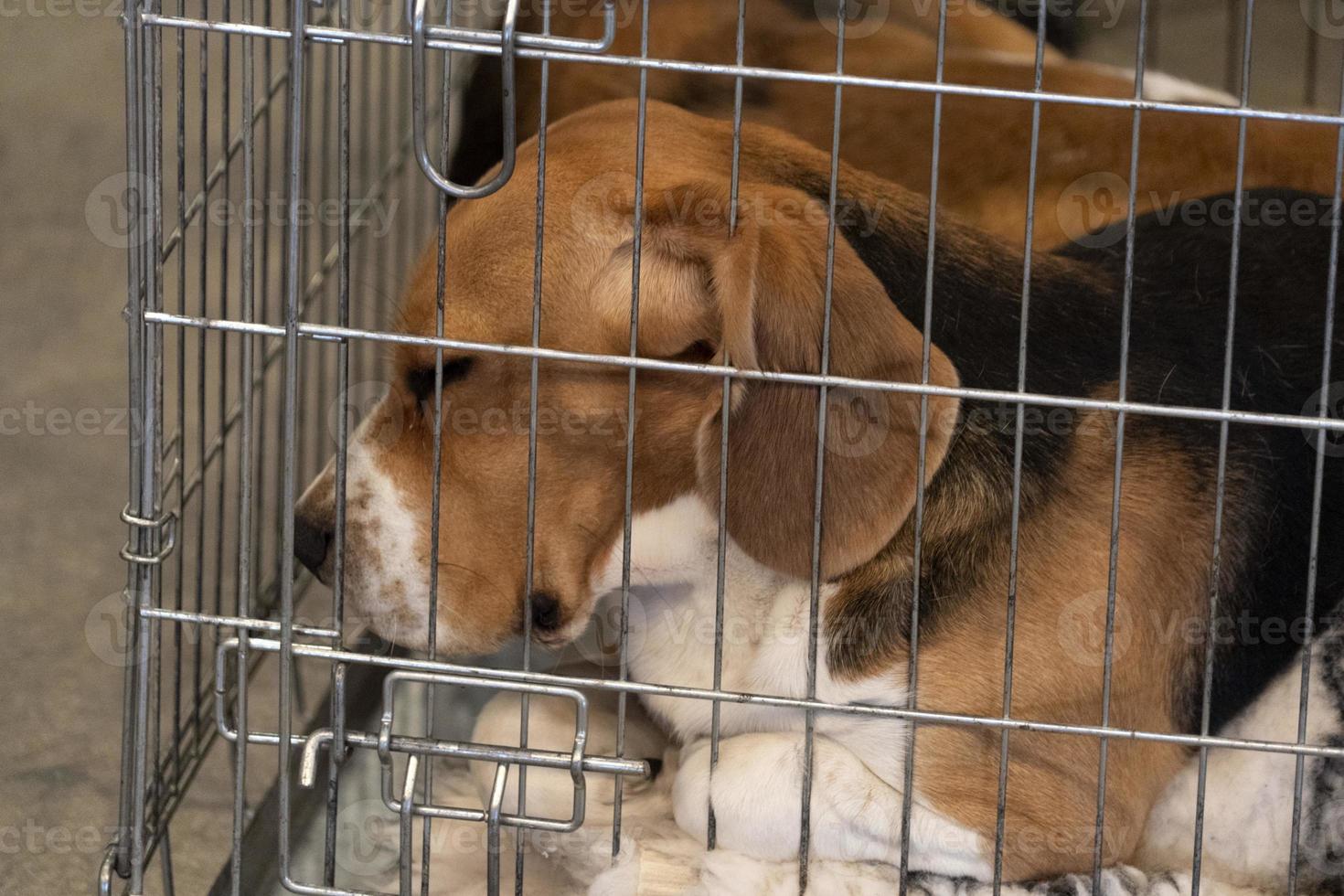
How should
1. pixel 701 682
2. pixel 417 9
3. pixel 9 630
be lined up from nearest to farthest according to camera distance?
1. pixel 417 9
2. pixel 701 682
3. pixel 9 630

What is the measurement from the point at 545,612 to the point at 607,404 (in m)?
0.25

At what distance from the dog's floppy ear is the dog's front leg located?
8.2 inches

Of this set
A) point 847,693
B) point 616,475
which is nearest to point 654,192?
point 616,475

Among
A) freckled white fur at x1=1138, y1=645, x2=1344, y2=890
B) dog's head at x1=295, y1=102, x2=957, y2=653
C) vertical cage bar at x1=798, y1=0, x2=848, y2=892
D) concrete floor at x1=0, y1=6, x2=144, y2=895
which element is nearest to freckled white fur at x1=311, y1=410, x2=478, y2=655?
dog's head at x1=295, y1=102, x2=957, y2=653

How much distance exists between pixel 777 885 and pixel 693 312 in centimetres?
59

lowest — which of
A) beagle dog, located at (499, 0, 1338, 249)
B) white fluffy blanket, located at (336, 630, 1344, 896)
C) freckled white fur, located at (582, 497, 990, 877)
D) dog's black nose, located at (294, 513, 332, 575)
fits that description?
white fluffy blanket, located at (336, 630, 1344, 896)

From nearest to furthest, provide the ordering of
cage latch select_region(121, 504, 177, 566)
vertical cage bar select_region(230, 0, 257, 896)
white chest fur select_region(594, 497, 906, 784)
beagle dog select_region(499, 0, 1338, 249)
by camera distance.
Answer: vertical cage bar select_region(230, 0, 257, 896), cage latch select_region(121, 504, 177, 566), white chest fur select_region(594, 497, 906, 784), beagle dog select_region(499, 0, 1338, 249)

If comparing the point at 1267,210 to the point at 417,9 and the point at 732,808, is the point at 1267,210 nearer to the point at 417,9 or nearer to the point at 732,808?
the point at 732,808

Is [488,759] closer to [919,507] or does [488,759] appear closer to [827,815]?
[827,815]

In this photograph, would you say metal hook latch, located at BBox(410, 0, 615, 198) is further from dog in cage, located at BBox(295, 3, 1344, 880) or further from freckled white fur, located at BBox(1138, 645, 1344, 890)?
freckled white fur, located at BBox(1138, 645, 1344, 890)

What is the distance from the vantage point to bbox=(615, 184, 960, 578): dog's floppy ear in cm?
139

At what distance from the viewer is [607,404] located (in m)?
1.47

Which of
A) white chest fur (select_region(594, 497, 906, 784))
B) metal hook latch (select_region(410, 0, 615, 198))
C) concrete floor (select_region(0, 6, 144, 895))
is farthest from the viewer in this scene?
concrete floor (select_region(0, 6, 144, 895))

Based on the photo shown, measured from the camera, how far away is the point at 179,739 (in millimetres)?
1734
